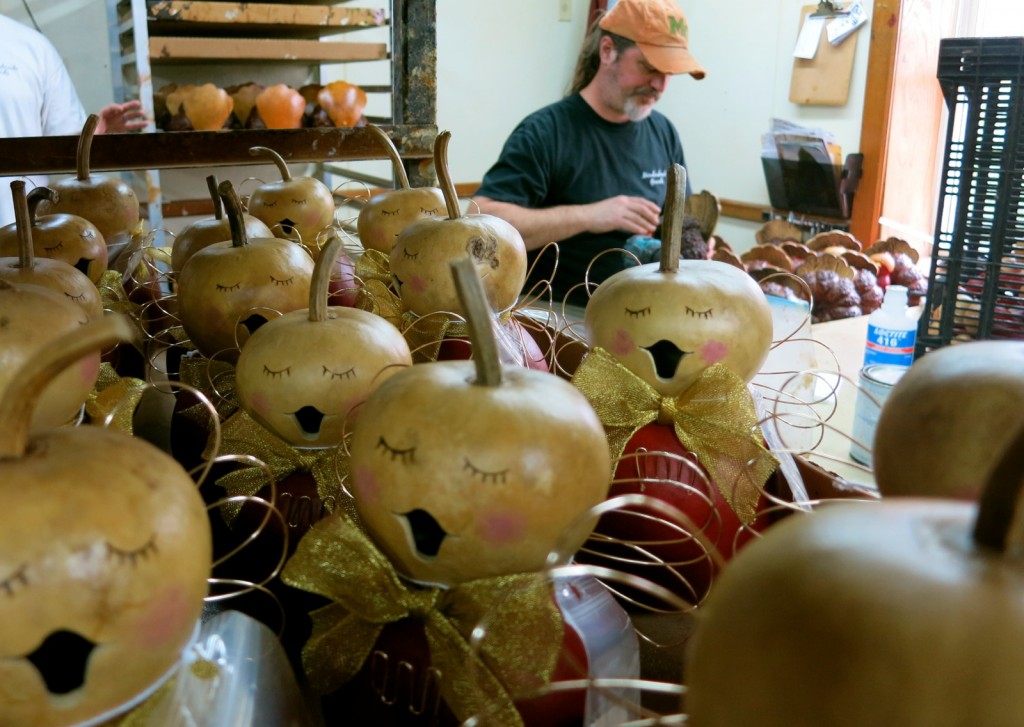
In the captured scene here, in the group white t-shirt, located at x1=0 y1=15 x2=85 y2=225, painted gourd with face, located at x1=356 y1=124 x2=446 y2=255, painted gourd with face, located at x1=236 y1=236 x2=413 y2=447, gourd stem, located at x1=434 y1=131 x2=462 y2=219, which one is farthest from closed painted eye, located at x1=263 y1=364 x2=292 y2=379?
white t-shirt, located at x1=0 y1=15 x2=85 y2=225

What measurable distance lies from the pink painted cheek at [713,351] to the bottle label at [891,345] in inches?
16.5

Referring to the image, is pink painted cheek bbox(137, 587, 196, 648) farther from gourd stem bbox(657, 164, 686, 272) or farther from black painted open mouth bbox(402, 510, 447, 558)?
gourd stem bbox(657, 164, 686, 272)

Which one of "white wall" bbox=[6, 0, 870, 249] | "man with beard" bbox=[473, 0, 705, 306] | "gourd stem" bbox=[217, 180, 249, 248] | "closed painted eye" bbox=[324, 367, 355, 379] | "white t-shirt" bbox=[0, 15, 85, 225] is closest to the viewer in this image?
"closed painted eye" bbox=[324, 367, 355, 379]

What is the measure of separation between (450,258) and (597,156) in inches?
53.8

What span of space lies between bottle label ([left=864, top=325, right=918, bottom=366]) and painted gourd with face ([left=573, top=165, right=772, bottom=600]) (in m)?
0.38

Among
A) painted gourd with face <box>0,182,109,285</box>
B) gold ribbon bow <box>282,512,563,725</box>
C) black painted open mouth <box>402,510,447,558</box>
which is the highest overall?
painted gourd with face <box>0,182,109,285</box>

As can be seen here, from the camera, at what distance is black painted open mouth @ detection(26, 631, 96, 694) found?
343 mm

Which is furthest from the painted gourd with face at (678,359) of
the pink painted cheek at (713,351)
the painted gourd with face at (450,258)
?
the painted gourd with face at (450,258)

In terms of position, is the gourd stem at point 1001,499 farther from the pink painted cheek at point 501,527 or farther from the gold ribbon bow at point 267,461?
the gold ribbon bow at point 267,461

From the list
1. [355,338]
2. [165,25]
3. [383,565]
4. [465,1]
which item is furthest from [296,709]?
[465,1]

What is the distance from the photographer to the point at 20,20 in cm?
218

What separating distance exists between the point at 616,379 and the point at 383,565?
0.22 metres

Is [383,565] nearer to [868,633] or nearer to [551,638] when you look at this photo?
[551,638]

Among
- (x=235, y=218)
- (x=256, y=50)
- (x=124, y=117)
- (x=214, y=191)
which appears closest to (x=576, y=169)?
(x=256, y=50)
